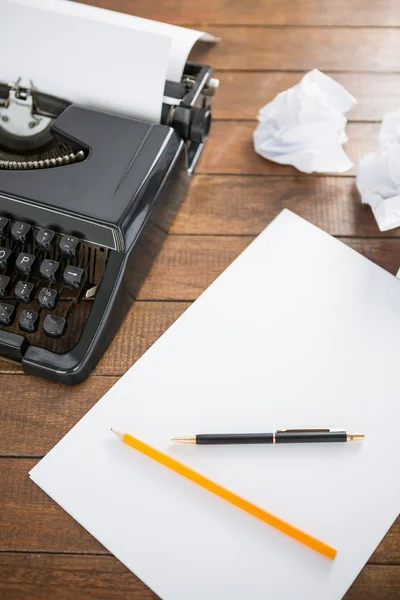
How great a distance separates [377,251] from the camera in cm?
99

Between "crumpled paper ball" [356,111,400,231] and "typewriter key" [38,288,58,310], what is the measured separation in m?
0.46

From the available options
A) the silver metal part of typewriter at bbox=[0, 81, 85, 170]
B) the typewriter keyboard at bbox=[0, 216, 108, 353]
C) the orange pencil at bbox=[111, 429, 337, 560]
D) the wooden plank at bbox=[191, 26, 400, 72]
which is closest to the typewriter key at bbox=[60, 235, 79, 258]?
the typewriter keyboard at bbox=[0, 216, 108, 353]

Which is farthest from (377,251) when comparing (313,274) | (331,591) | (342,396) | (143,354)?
(331,591)

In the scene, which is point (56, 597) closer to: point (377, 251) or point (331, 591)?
point (331, 591)

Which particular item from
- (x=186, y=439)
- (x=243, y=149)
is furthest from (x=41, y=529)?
(x=243, y=149)

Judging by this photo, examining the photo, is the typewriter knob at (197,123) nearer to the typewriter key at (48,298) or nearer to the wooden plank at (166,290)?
the wooden plank at (166,290)

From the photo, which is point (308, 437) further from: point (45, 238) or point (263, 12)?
point (263, 12)

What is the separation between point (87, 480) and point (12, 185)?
0.38 m

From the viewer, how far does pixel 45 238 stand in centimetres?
86

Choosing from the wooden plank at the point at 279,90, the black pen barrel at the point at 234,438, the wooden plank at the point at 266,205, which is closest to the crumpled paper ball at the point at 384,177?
the wooden plank at the point at 266,205

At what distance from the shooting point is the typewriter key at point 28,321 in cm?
85

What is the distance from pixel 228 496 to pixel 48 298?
12.7 inches

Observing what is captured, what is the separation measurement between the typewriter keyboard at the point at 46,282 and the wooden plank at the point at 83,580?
0.85 feet

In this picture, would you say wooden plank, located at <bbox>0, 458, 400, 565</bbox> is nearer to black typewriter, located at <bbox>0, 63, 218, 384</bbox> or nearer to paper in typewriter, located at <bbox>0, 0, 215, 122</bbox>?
black typewriter, located at <bbox>0, 63, 218, 384</bbox>
